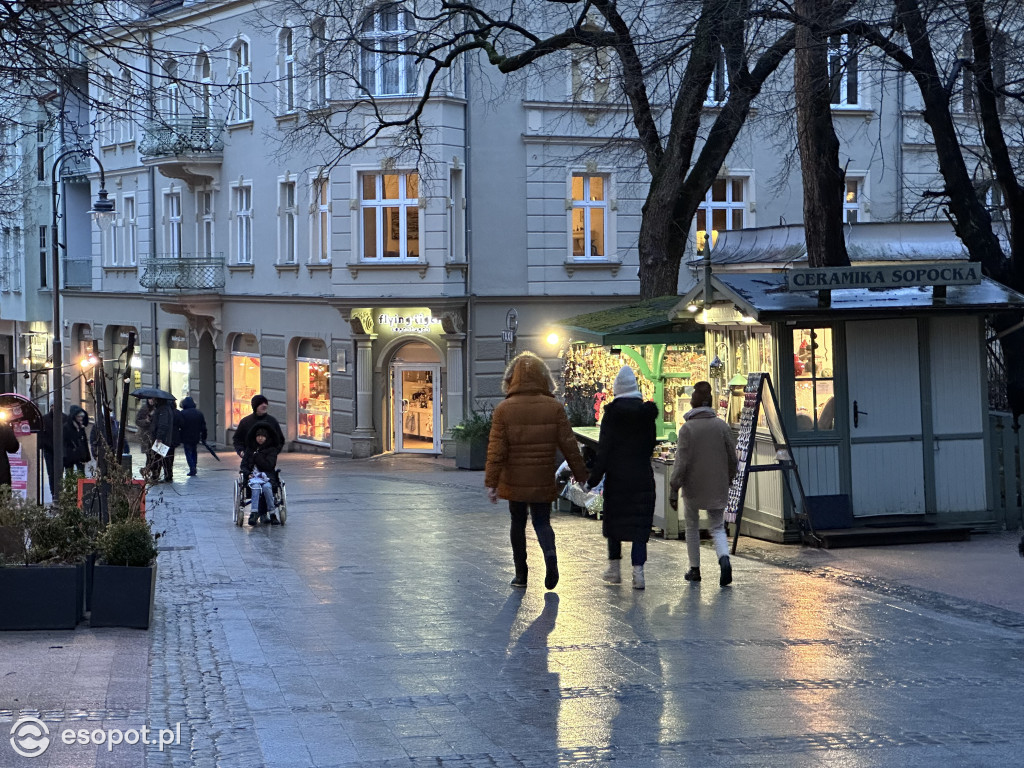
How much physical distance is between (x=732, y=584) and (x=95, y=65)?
641cm

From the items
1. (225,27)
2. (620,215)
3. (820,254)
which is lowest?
(820,254)

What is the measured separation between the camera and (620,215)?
32719mm

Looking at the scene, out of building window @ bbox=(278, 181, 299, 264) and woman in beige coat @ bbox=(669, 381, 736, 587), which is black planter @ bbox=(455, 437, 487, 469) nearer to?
building window @ bbox=(278, 181, 299, 264)

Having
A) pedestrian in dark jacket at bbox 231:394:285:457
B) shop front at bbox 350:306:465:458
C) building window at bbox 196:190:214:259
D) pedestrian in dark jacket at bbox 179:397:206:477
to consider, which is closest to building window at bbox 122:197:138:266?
building window at bbox 196:190:214:259

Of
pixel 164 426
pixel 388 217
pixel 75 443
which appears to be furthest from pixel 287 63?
pixel 75 443

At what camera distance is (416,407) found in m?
33.1

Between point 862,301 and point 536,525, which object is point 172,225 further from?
point 536,525

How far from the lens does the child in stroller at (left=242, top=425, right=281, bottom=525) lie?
17.5 meters

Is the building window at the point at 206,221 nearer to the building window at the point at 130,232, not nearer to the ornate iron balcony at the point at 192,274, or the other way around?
the ornate iron balcony at the point at 192,274

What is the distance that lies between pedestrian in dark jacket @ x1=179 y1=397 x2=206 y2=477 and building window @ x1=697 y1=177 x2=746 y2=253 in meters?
12.7

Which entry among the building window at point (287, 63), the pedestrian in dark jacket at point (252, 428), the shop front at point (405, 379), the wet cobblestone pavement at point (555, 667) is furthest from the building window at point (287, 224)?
the wet cobblestone pavement at point (555, 667)

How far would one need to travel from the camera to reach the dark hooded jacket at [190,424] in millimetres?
27578

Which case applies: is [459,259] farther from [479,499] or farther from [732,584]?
[732,584]

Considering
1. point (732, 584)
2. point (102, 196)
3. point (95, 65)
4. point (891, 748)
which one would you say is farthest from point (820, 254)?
point (102, 196)
